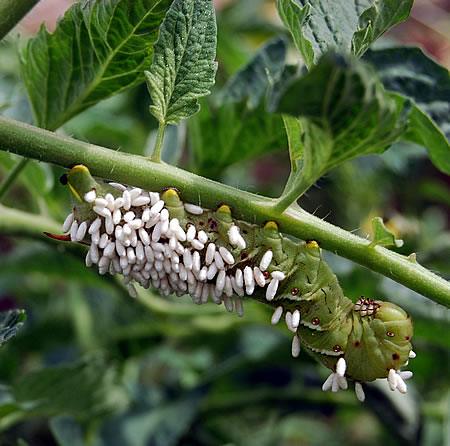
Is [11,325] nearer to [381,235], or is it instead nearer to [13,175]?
[13,175]

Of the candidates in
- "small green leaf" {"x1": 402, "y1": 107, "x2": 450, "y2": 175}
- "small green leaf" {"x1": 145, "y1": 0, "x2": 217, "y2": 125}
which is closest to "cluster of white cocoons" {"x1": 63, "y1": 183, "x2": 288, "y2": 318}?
"small green leaf" {"x1": 145, "y1": 0, "x2": 217, "y2": 125}

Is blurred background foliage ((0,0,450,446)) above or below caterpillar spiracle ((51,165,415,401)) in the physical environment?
below

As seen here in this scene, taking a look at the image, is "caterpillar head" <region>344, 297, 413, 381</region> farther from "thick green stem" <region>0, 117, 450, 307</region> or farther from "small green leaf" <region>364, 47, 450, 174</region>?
"small green leaf" <region>364, 47, 450, 174</region>

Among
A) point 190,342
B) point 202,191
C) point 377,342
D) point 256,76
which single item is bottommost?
point 190,342

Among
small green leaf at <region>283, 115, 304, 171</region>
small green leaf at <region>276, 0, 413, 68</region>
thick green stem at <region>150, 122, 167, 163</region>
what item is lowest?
small green leaf at <region>283, 115, 304, 171</region>

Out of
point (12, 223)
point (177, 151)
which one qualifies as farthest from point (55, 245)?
point (177, 151)

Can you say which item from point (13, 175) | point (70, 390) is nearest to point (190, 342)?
point (70, 390)

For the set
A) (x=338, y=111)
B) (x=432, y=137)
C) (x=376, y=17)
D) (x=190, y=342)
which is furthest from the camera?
(x=190, y=342)

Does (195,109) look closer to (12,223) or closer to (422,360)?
(12,223)
